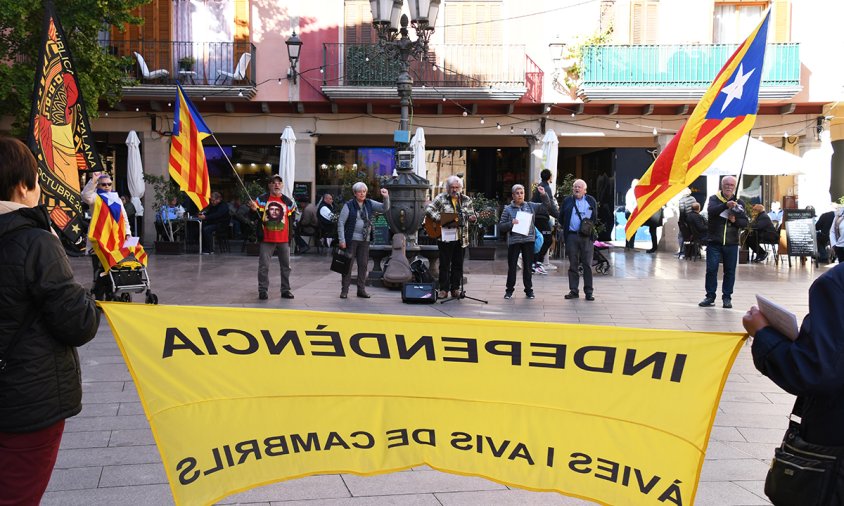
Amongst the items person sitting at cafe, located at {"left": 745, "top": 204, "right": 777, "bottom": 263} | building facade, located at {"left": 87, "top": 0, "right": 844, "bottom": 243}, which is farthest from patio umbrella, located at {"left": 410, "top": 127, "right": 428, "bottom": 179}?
person sitting at cafe, located at {"left": 745, "top": 204, "right": 777, "bottom": 263}

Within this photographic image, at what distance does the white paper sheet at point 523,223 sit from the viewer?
12.7 meters

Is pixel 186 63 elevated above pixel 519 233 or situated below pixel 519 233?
above

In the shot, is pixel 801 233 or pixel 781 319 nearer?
pixel 781 319

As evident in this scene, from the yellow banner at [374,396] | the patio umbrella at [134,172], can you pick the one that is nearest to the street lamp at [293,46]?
the patio umbrella at [134,172]

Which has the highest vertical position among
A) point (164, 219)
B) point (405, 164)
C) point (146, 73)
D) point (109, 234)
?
point (146, 73)

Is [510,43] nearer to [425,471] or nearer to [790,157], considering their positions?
[790,157]

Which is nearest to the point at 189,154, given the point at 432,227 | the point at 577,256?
the point at 432,227

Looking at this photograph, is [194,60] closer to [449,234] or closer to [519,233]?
[449,234]

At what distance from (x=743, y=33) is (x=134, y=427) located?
23.7 meters

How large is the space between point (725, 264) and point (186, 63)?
1788 cm

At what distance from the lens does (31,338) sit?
9.43 feet

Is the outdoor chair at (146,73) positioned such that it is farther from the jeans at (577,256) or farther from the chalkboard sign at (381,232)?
the jeans at (577,256)

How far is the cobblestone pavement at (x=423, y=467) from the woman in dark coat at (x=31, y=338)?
1.47 m

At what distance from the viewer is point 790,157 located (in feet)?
67.4
